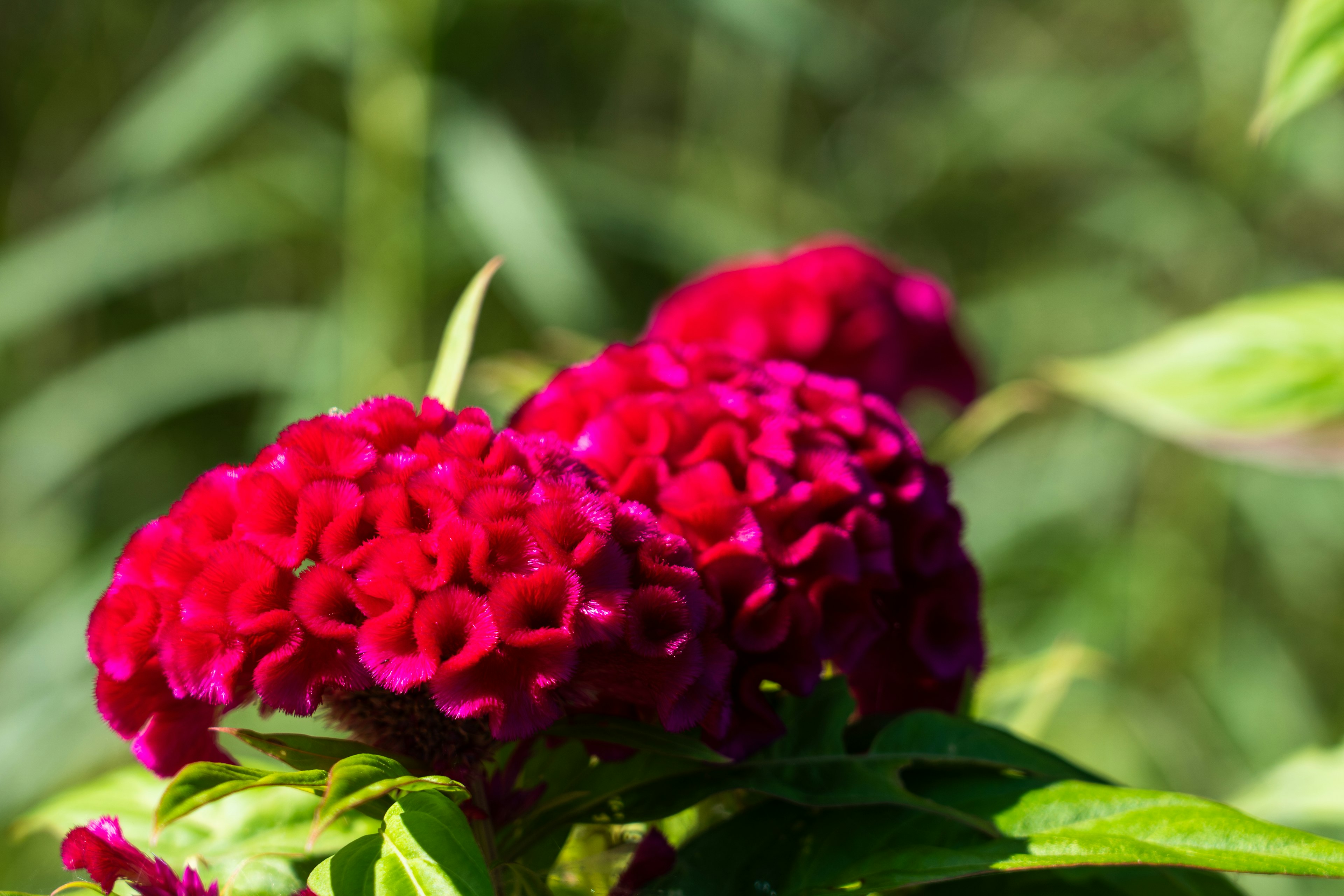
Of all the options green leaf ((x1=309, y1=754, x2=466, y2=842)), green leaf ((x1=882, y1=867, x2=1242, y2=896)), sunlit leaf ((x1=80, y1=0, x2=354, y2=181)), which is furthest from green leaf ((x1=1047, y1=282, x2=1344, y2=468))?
sunlit leaf ((x1=80, y1=0, x2=354, y2=181))

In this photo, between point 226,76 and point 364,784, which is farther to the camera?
point 226,76

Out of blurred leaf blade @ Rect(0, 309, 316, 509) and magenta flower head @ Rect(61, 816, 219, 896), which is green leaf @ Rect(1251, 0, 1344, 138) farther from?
blurred leaf blade @ Rect(0, 309, 316, 509)

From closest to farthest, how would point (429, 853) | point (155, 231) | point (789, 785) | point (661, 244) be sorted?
point (429, 853), point (789, 785), point (155, 231), point (661, 244)

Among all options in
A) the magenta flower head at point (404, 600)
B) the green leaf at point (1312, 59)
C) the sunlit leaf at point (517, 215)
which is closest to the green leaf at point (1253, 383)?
the green leaf at point (1312, 59)

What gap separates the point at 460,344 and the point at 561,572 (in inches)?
6.8

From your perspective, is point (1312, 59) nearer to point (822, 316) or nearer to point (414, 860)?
point (822, 316)

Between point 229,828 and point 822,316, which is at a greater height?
point 822,316

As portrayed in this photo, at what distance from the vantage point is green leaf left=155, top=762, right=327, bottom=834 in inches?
13.0

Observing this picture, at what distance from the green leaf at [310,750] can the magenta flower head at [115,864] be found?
0.05m

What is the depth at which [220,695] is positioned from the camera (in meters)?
0.37

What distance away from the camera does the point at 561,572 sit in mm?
378

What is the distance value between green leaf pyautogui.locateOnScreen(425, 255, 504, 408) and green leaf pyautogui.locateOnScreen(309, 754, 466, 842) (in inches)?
7.1

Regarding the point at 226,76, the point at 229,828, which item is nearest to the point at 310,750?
the point at 229,828

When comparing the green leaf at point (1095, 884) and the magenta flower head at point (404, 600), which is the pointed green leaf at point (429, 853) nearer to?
the magenta flower head at point (404, 600)
